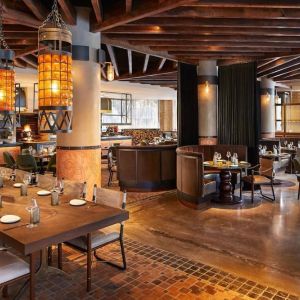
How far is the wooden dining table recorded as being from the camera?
2.32 m

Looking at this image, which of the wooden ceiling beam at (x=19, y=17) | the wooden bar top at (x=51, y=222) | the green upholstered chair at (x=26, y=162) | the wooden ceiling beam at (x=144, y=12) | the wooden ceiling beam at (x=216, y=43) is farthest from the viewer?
the green upholstered chair at (x=26, y=162)

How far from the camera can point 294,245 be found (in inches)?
163

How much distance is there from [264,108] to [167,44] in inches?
289

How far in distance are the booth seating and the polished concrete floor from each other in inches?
7.1

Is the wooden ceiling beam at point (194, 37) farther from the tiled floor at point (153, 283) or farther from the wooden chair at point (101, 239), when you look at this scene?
the tiled floor at point (153, 283)

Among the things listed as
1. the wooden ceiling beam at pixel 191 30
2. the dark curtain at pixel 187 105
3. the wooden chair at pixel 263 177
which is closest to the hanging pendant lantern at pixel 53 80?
the wooden ceiling beam at pixel 191 30

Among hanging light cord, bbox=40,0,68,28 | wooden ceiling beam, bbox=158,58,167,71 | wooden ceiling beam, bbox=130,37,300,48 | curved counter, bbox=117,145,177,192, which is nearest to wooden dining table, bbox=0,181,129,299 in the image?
hanging light cord, bbox=40,0,68,28

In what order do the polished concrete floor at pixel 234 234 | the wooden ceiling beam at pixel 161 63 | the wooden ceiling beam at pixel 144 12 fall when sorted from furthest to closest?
1. the wooden ceiling beam at pixel 161 63
2. the wooden ceiling beam at pixel 144 12
3. the polished concrete floor at pixel 234 234

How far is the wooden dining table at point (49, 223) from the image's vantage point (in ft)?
7.61

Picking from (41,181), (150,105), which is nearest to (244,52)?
(41,181)

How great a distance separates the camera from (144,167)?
733cm

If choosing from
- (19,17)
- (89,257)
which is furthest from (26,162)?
(89,257)

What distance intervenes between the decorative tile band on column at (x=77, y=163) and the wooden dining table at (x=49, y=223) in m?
1.84

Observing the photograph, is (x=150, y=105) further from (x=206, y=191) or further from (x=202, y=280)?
(x=202, y=280)
